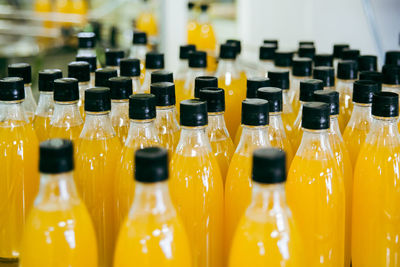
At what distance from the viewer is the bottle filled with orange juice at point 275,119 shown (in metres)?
1.04

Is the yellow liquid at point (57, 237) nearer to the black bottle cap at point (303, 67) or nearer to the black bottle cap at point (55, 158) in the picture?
the black bottle cap at point (55, 158)

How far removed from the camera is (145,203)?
2.48 ft

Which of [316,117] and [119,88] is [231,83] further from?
[316,117]

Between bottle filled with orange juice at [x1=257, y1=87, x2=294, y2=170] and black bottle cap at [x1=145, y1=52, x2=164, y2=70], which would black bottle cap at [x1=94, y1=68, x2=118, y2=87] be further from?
bottle filled with orange juice at [x1=257, y1=87, x2=294, y2=170]

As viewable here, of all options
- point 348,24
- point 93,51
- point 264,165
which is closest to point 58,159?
point 264,165

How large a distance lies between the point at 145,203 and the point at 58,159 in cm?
14

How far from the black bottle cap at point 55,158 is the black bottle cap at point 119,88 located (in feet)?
1.14

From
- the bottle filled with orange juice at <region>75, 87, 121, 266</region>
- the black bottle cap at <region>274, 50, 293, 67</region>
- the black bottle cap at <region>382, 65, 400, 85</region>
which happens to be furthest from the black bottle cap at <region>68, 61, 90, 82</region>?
the black bottle cap at <region>382, 65, 400, 85</region>

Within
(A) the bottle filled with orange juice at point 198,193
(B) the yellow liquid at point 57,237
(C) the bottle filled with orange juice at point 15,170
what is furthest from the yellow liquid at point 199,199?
(C) the bottle filled with orange juice at point 15,170

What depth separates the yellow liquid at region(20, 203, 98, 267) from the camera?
793 mm

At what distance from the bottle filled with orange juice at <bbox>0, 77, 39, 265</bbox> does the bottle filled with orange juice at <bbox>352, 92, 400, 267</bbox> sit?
2.25 feet

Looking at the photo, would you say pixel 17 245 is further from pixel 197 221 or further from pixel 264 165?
pixel 264 165

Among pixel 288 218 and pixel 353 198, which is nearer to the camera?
pixel 288 218

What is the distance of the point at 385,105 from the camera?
39.5 inches
